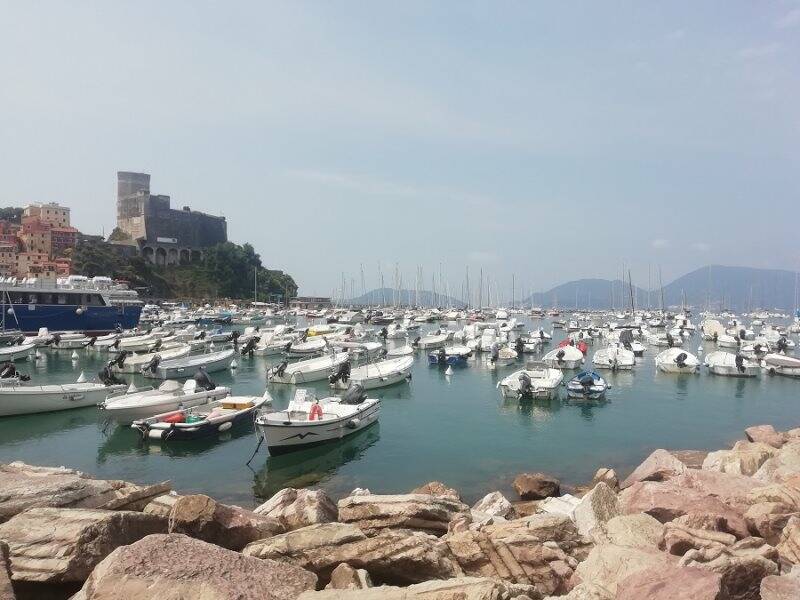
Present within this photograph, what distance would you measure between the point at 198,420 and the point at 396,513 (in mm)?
15794

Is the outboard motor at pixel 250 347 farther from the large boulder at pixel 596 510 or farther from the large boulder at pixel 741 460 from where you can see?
the large boulder at pixel 596 510

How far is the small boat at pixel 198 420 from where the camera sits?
22.8m

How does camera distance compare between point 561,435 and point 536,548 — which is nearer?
point 536,548

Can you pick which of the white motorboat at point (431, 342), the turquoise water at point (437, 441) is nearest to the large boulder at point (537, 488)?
the turquoise water at point (437, 441)

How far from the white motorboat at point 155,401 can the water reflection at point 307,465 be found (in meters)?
7.76

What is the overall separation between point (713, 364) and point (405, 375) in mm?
25305

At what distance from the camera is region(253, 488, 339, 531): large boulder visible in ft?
33.5

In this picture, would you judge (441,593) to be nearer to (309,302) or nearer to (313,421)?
(313,421)

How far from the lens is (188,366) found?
136 feet

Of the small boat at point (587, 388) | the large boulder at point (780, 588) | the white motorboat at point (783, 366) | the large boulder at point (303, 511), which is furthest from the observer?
the white motorboat at point (783, 366)

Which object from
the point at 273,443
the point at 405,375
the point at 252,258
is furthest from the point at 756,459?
the point at 252,258

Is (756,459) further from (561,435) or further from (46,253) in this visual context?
(46,253)

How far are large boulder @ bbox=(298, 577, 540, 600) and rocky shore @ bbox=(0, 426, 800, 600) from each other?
0.06 ft

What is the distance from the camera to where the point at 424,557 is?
26.1 feet
